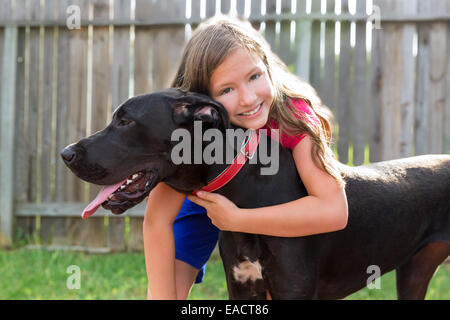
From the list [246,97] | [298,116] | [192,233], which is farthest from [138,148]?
[192,233]

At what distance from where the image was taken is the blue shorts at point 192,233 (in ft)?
10.5

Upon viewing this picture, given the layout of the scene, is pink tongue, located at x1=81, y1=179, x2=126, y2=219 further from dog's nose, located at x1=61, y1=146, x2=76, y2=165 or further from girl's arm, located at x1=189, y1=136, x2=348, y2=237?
girl's arm, located at x1=189, y1=136, x2=348, y2=237

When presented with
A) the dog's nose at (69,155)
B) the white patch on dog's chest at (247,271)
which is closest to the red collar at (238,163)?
the white patch on dog's chest at (247,271)

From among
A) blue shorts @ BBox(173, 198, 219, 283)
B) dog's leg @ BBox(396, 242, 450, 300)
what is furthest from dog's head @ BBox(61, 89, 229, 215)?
dog's leg @ BBox(396, 242, 450, 300)

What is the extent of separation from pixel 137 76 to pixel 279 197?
3.38 metres

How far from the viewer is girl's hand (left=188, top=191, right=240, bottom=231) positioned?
2.44 m

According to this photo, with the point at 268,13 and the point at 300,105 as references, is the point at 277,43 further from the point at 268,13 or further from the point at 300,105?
the point at 300,105

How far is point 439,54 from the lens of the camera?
5.15 metres

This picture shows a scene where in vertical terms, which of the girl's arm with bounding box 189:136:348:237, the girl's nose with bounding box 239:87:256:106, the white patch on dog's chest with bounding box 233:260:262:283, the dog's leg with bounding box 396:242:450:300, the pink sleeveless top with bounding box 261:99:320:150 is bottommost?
the dog's leg with bounding box 396:242:450:300

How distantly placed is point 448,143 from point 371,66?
1.03 m

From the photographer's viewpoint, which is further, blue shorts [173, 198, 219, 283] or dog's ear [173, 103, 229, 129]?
blue shorts [173, 198, 219, 283]

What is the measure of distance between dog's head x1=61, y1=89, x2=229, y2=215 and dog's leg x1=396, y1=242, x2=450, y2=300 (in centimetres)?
145

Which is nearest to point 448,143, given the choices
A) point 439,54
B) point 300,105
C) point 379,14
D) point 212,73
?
point 439,54
